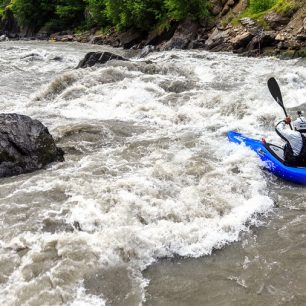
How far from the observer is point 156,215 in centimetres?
538

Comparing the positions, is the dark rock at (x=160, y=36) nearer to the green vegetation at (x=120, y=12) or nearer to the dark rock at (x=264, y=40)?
the green vegetation at (x=120, y=12)

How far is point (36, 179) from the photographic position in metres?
6.57

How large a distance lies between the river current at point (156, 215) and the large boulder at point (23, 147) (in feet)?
0.81

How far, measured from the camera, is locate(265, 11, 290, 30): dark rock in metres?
18.6

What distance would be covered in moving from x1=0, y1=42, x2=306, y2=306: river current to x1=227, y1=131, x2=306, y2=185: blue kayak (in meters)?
0.15

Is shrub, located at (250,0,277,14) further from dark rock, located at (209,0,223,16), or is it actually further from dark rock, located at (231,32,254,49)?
dark rock, located at (209,0,223,16)

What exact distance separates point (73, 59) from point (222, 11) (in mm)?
8644

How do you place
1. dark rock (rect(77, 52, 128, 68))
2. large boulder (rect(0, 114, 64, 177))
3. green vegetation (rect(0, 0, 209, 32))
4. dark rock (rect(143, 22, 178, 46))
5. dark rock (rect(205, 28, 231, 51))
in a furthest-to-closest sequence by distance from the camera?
dark rock (rect(143, 22, 178, 46)) → green vegetation (rect(0, 0, 209, 32)) → dark rock (rect(205, 28, 231, 51)) → dark rock (rect(77, 52, 128, 68)) → large boulder (rect(0, 114, 64, 177))

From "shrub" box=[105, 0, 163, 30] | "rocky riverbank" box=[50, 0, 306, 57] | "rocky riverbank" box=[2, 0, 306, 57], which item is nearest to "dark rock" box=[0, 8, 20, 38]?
"rocky riverbank" box=[2, 0, 306, 57]

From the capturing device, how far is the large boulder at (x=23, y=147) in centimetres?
701

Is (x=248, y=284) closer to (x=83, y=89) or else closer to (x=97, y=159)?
(x=97, y=159)

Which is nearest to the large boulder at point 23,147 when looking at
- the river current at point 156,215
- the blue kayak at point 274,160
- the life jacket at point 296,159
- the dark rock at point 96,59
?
the river current at point 156,215

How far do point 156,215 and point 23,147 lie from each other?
9.84ft

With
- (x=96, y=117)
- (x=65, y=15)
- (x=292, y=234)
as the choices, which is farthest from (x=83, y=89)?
(x=65, y=15)
